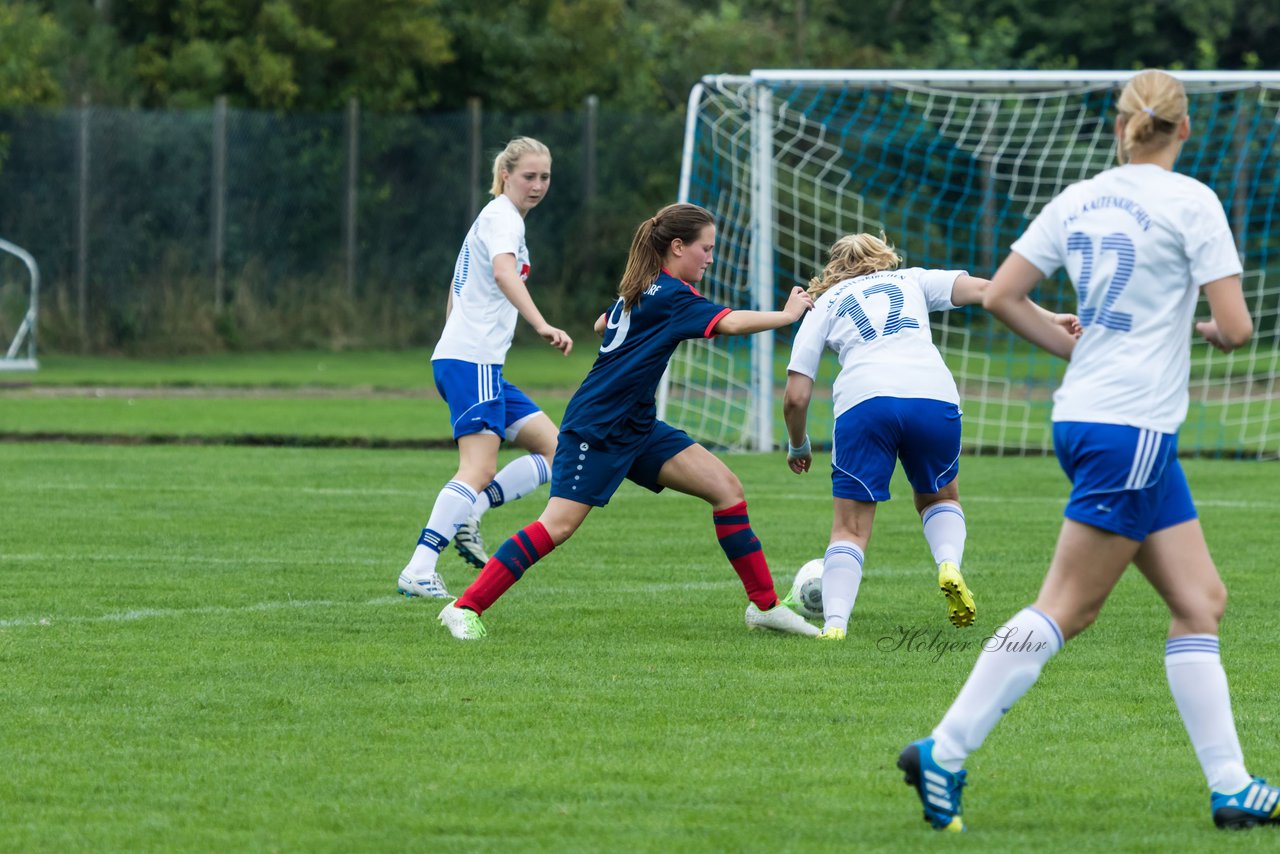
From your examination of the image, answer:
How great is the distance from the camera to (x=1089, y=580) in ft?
14.2

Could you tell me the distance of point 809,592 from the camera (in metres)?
7.51

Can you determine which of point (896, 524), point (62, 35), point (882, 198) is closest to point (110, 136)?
point (62, 35)

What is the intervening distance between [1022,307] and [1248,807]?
127 cm

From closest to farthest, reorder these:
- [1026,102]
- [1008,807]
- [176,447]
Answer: [1008,807] → [176,447] → [1026,102]

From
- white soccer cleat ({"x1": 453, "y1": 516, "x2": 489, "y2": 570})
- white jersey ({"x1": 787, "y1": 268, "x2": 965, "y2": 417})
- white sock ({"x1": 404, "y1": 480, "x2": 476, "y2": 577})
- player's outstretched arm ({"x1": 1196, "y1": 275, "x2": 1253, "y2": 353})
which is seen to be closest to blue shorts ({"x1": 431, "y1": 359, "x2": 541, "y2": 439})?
white sock ({"x1": 404, "y1": 480, "x2": 476, "y2": 577})

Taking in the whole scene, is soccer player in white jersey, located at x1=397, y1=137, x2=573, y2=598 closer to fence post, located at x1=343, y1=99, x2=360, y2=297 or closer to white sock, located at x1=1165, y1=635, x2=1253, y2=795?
white sock, located at x1=1165, y1=635, x2=1253, y2=795

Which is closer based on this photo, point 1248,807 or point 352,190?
point 1248,807

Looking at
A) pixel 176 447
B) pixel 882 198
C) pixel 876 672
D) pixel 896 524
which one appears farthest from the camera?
pixel 882 198

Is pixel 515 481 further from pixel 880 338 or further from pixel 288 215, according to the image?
pixel 288 215

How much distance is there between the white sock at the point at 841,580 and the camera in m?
6.94

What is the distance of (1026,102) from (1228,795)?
21.6 m

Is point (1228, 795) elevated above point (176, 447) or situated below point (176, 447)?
above

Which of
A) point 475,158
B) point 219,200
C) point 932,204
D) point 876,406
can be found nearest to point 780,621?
point 876,406

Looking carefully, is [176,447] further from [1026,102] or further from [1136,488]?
[1026,102]
